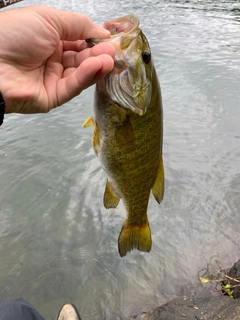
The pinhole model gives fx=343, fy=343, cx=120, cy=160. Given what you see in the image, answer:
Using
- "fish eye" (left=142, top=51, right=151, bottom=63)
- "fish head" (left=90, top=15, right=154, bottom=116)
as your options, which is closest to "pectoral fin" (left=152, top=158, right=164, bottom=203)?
"fish head" (left=90, top=15, right=154, bottom=116)

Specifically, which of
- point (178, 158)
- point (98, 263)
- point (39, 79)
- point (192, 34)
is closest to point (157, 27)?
point (192, 34)

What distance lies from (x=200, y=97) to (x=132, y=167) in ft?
19.7

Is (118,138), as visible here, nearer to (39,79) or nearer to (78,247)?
(39,79)

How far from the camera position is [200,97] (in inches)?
295

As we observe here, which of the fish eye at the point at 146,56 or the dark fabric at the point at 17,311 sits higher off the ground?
the fish eye at the point at 146,56

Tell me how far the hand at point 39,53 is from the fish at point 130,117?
99 mm

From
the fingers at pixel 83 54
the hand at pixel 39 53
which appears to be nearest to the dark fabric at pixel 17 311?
the hand at pixel 39 53

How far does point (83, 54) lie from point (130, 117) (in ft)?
1.40

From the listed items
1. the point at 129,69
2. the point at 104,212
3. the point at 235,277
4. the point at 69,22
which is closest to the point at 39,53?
the point at 69,22

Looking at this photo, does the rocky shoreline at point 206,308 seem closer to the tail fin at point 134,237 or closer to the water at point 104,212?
the water at point 104,212

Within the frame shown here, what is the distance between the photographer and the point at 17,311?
276cm

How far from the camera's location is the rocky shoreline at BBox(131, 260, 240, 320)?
2.99m

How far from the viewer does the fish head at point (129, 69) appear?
1632 millimetres

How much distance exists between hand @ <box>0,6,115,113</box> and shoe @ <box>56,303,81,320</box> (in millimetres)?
2218
